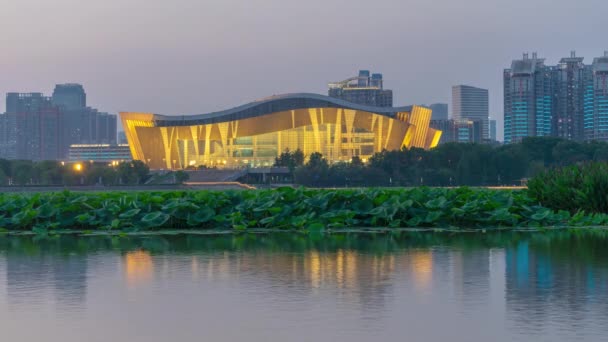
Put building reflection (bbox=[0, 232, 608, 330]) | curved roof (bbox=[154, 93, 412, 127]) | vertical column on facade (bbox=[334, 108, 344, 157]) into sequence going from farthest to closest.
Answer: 1. vertical column on facade (bbox=[334, 108, 344, 157])
2. curved roof (bbox=[154, 93, 412, 127])
3. building reflection (bbox=[0, 232, 608, 330])

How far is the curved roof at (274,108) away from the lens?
141250 mm

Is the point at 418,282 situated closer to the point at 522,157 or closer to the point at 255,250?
the point at 255,250

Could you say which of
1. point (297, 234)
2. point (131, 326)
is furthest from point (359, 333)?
point (297, 234)

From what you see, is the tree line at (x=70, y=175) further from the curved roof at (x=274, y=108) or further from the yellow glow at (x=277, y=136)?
the yellow glow at (x=277, y=136)

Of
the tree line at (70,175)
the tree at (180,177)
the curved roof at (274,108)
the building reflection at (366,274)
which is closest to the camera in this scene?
the building reflection at (366,274)

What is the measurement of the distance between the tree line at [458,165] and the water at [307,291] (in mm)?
90815

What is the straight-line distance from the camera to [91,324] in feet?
33.0

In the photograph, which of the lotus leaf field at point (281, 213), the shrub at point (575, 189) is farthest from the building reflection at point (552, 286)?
the shrub at point (575, 189)

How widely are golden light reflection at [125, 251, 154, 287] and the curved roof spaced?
124m

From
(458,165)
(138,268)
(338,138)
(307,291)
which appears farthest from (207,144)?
(307,291)

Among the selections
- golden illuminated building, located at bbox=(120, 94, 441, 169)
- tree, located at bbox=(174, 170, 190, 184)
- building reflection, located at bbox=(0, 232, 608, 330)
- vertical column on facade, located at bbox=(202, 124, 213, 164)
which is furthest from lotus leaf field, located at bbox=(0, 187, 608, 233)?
vertical column on facade, located at bbox=(202, 124, 213, 164)

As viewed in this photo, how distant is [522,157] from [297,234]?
93.3m

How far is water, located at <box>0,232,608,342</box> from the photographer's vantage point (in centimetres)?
962

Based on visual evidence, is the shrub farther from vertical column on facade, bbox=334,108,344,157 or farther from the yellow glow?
vertical column on facade, bbox=334,108,344,157
